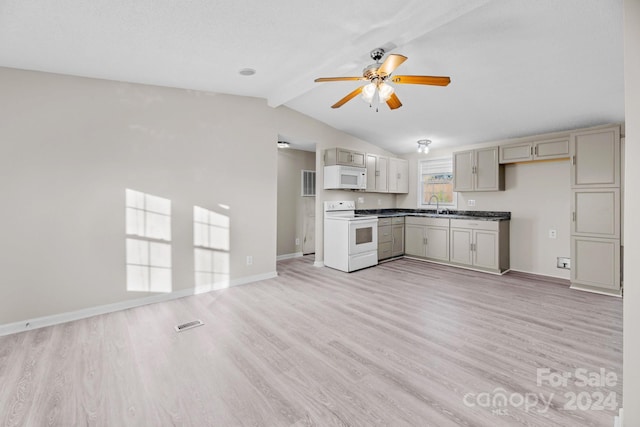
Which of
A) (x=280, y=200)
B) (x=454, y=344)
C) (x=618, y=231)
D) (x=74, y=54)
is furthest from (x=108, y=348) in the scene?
(x=618, y=231)

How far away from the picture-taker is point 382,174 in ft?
19.1

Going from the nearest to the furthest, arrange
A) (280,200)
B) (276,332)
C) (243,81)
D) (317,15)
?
(317,15) → (276,332) → (243,81) → (280,200)

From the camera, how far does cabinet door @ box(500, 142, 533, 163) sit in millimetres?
4452

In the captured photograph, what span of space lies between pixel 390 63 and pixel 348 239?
2.92 m

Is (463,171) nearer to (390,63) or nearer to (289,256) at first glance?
(390,63)

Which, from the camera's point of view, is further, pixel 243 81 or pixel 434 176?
pixel 434 176

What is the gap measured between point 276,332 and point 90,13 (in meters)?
2.82

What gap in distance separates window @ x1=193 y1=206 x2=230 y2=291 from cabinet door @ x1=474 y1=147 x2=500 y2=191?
13.8 ft

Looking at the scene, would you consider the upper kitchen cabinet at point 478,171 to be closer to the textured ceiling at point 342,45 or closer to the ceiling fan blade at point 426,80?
the textured ceiling at point 342,45

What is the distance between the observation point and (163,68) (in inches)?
116

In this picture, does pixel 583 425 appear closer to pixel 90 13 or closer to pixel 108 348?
pixel 108 348

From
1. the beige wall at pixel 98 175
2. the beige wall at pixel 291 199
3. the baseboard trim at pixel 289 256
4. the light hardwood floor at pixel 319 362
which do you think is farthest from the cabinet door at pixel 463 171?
the beige wall at pixel 98 175

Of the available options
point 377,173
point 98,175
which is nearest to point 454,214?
point 377,173

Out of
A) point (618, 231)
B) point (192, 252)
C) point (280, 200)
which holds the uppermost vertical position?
point (280, 200)
